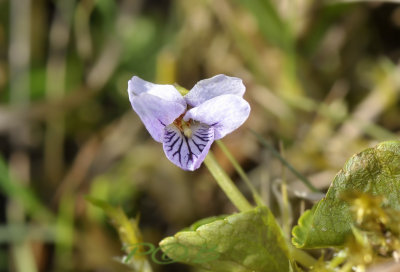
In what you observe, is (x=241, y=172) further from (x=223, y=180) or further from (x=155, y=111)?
(x=155, y=111)

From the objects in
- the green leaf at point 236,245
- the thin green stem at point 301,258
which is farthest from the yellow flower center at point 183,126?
the thin green stem at point 301,258

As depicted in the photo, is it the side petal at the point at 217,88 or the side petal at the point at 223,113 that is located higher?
the side petal at the point at 217,88

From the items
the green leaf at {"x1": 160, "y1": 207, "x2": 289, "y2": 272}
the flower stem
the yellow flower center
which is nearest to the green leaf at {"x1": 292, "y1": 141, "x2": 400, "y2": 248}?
the green leaf at {"x1": 160, "y1": 207, "x2": 289, "y2": 272}

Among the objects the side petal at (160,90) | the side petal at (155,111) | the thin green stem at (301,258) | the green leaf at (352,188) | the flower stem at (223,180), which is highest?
the side petal at (160,90)

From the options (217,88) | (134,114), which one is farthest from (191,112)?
(134,114)

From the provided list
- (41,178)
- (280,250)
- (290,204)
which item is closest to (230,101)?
(280,250)

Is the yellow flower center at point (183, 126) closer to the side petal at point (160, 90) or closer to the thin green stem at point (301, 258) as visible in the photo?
the side petal at point (160, 90)

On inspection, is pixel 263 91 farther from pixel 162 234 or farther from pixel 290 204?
pixel 290 204
